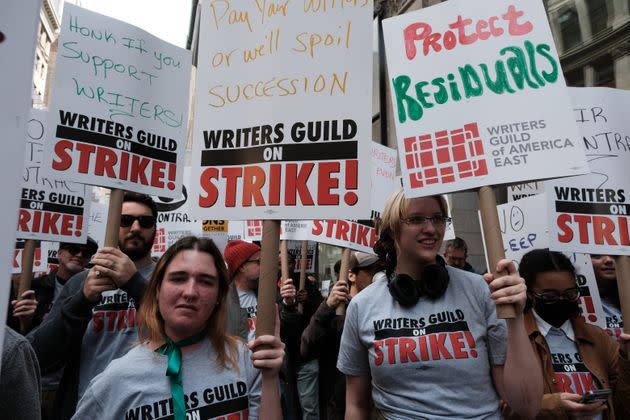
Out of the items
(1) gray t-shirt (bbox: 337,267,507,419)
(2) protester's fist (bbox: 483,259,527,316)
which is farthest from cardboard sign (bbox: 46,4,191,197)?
(2) protester's fist (bbox: 483,259,527,316)

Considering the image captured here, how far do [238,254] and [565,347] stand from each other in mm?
2555

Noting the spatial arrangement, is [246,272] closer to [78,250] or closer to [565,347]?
[78,250]

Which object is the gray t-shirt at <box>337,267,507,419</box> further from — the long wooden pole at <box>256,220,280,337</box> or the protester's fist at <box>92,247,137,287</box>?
the protester's fist at <box>92,247,137,287</box>

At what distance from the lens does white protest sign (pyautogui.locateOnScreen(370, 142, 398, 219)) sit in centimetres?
479

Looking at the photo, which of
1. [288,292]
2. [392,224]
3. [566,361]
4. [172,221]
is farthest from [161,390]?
[172,221]

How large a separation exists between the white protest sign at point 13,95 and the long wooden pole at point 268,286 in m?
1.10

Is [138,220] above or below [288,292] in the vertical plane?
above

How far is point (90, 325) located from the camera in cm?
252

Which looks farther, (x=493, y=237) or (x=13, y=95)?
(x=493, y=237)

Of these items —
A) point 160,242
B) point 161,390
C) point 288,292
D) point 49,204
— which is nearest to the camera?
point 161,390

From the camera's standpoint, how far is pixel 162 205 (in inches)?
207

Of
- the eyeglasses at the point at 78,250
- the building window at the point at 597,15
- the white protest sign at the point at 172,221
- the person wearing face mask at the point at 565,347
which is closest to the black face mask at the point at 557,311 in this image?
the person wearing face mask at the point at 565,347

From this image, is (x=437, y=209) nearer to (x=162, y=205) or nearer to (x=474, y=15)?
(x=474, y=15)

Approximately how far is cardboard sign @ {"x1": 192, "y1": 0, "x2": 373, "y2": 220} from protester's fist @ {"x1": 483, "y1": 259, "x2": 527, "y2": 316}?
53 centimetres
